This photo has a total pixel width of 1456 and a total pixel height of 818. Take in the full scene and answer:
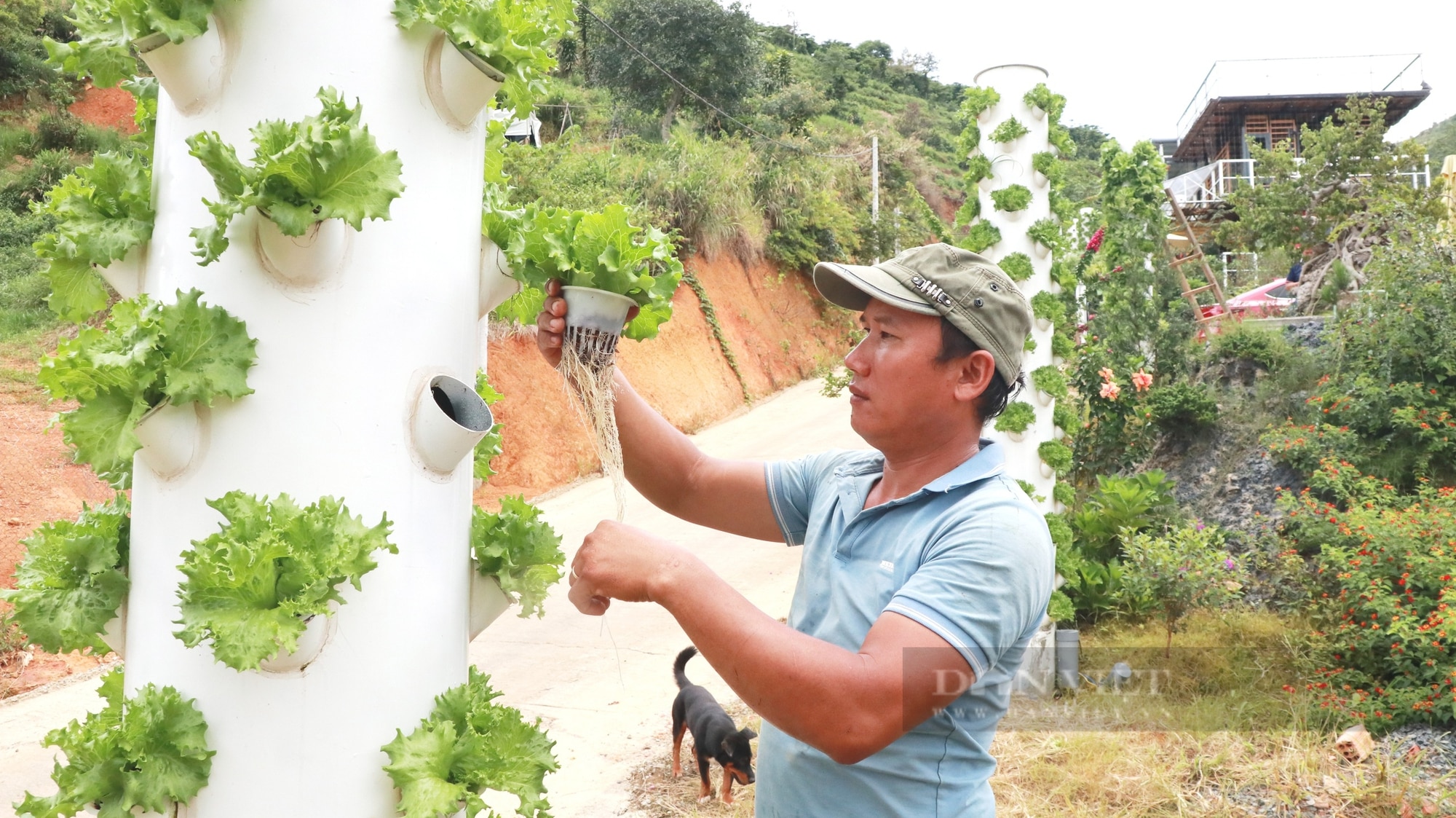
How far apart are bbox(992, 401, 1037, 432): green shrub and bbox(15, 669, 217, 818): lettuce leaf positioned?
643 centimetres

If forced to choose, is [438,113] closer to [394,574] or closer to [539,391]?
[394,574]

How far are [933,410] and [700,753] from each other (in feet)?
11.1

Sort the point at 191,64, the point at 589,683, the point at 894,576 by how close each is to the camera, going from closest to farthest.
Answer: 1. the point at 191,64
2. the point at 894,576
3. the point at 589,683

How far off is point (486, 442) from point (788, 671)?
2.14 ft

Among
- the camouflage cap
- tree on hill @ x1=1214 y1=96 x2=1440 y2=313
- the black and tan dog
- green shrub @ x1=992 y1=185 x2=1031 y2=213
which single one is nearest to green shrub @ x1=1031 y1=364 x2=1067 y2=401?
green shrub @ x1=992 y1=185 x2=1031 y2=213

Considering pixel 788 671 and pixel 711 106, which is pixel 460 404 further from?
pixel 711 106

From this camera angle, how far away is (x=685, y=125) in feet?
76.6

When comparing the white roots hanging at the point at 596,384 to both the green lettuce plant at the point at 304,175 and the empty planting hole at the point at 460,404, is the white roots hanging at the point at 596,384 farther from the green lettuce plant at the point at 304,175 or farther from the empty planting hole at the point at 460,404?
the green lettuce plant at the point at 304,175

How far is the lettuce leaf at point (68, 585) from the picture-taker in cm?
132

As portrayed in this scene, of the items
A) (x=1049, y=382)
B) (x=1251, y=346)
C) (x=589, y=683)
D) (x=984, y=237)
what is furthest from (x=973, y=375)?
(x=1251, y=346)

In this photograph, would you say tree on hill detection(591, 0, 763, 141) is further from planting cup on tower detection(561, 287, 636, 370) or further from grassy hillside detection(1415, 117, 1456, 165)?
planting cup on tower detection(561, 287, 636, 370)

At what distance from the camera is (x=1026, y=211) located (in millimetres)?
7438

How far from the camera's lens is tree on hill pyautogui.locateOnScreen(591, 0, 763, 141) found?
23625 mm

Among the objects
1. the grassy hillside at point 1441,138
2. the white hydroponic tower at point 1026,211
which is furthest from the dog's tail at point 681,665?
the grassy hillside at point 1441,138
